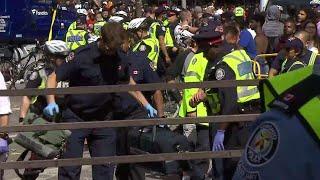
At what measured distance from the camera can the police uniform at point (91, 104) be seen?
249 inches

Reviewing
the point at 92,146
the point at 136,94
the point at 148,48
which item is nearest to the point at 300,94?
the point at 92,146

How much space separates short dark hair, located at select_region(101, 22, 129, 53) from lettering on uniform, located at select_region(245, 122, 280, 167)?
4.59m

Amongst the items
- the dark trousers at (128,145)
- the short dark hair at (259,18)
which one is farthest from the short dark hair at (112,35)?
the short dark hair at (259,18)

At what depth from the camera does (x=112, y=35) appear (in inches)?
240

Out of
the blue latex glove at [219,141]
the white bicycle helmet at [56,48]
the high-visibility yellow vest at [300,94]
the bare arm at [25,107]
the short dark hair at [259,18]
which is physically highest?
the high-visibility yellow vest at [300,94]

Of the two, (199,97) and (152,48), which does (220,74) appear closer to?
(199,97)

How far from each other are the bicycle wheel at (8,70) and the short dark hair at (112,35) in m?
12.1

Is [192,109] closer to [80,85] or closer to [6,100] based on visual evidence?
[80,85]

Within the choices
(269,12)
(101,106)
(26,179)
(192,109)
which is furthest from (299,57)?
(269,12)

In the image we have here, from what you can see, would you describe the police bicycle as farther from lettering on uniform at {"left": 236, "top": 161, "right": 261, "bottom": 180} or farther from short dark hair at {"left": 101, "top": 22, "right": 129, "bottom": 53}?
lettering on uniform at {"left": 236, "top": 161, "right": 261, "bottom": 180}

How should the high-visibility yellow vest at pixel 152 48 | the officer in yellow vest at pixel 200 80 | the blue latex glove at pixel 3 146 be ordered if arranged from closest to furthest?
1. the blue latex glove at pixel 3 146
2. the officer in yellow vest at pixel 200 80
3. the high-visibility yellow vest at pixel 152 48

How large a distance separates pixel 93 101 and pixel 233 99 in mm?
1214

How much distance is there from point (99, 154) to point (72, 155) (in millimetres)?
257

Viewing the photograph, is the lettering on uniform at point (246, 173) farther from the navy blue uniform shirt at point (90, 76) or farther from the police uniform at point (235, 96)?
the navy blue uniform shirt at point (90, 76)
